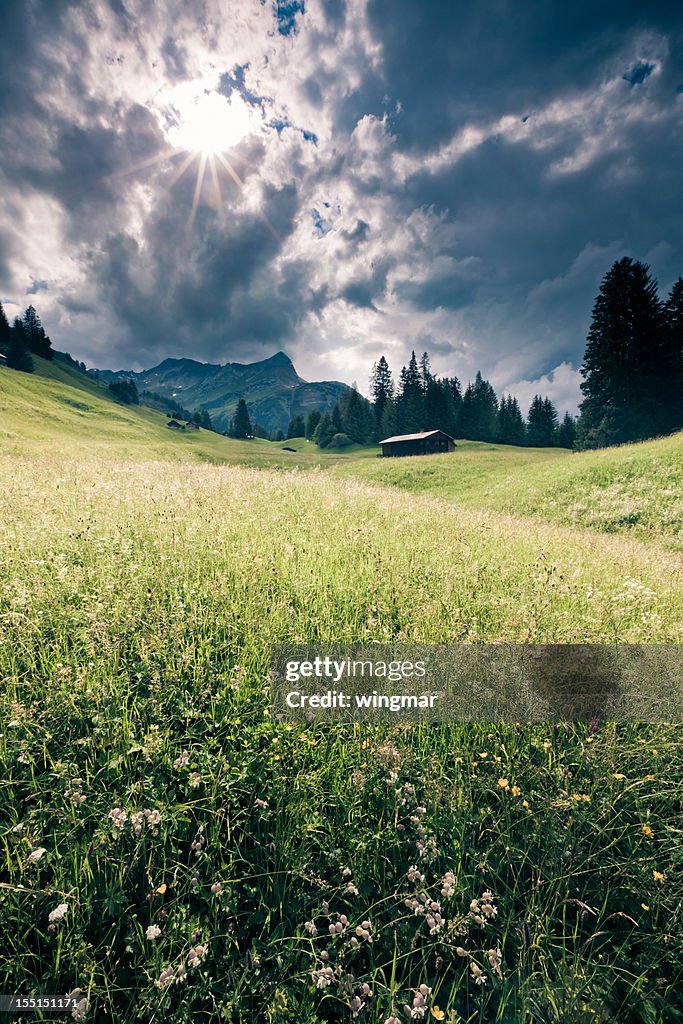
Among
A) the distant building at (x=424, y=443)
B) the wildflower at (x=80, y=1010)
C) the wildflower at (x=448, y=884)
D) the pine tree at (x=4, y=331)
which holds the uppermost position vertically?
the pine tree at (x=4, y=331)

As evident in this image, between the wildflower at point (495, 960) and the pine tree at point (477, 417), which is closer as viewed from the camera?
the wildflower at point (495, 960)

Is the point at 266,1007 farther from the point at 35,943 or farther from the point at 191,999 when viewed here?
the point at 35,943

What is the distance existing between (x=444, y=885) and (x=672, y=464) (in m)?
24.3

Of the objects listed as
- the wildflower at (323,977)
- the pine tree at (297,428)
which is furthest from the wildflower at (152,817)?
the pine tree at (297,428)

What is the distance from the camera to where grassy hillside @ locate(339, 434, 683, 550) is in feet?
54.6

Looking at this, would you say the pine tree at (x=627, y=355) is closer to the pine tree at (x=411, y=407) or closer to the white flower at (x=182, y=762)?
the pine tree at (x=411, y=407)

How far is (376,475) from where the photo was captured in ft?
119

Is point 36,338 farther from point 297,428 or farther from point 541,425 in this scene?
point 541,425

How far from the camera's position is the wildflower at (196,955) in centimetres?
194

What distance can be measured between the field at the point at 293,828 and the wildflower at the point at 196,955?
1 centimetres

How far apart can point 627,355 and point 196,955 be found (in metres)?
63.4

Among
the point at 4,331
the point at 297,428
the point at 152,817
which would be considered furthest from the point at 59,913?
the point at 297,428

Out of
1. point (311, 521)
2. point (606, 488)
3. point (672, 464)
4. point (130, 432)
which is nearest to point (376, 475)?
point (606, 488)

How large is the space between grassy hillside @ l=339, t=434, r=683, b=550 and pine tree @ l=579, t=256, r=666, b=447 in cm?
2854
